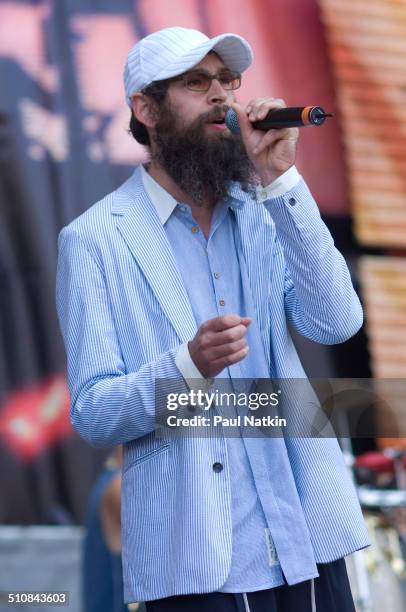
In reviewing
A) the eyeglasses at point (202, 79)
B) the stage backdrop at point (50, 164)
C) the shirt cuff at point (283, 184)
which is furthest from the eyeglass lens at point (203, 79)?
the stage backdrop at point (50, 164)

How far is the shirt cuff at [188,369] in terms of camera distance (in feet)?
7.20

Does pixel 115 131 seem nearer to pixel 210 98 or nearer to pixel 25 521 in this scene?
pixel 25 521

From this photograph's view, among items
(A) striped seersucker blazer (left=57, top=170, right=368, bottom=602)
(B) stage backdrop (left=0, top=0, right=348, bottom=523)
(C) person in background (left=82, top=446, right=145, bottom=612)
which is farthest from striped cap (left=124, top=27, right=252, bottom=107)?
(C) person in background (left=82, top=446, right=145, bottom=612)

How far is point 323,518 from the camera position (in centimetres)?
231

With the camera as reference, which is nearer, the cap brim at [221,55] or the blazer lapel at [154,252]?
the blazer lapel at [154,252]

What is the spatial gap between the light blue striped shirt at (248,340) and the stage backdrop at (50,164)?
1.91 m

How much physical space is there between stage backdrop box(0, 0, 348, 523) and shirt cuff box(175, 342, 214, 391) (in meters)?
2.29

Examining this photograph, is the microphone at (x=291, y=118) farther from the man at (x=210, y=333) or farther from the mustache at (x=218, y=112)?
the mustache at (x=218, y=112)

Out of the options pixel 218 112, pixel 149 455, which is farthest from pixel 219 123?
pixel 149 455

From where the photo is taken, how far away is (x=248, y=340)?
2400mm

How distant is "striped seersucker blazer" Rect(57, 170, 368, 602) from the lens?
2242 millimetres

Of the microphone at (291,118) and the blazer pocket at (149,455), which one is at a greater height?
the microphone at (291,118)

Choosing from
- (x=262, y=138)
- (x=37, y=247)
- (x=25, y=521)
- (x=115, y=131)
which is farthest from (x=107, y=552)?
(x=262, y=138)

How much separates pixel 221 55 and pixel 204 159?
0.26 metres
